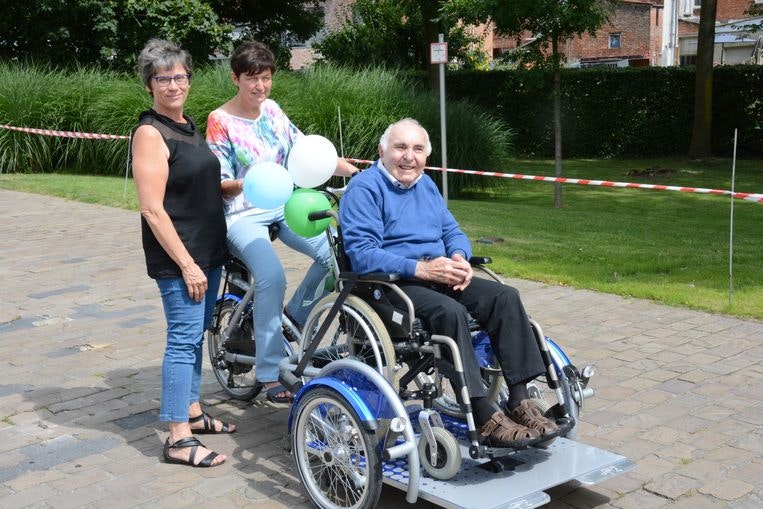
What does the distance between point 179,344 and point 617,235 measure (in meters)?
7.56

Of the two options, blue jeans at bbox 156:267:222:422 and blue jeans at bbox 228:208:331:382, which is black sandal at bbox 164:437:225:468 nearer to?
blue jeans at bbox 156:267:222:422

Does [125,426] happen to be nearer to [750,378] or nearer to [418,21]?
[750,378]

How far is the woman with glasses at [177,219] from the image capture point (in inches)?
165

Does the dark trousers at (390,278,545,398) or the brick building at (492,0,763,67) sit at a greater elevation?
the brick building at (492,0,763,67)

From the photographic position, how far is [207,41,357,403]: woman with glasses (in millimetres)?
4723

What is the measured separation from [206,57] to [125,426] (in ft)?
72.4

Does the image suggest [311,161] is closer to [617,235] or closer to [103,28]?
[617,235]

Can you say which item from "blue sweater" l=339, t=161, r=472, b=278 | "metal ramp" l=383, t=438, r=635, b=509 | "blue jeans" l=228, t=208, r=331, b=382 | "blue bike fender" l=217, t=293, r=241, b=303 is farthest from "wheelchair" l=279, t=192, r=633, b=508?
"blue bike fender" l=217, t=293, r=241, b=303

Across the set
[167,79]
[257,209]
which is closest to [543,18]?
Answer: [257,209]

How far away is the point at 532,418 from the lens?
12.5 ft

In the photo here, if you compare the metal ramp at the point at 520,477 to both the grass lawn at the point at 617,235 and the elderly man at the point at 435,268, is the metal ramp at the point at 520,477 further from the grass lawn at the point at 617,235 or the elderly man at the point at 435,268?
the grass lawn at the point at 617,235

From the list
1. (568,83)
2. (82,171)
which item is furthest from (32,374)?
(568,83)

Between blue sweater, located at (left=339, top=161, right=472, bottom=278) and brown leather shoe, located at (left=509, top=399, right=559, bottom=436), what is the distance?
2.43 feet

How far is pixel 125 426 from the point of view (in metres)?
5.03
